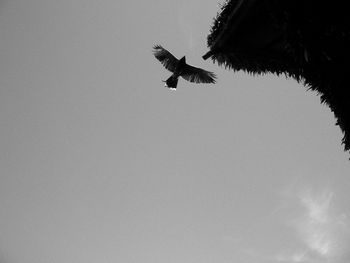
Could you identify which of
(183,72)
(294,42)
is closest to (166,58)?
(183,72)

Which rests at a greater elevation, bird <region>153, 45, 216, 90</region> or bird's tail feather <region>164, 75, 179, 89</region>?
bird <region>153, 45, 216, 90</region>

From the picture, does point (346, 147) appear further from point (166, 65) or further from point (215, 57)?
→ point (166, 65)

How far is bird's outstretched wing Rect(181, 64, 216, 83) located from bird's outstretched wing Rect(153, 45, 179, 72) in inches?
12.5

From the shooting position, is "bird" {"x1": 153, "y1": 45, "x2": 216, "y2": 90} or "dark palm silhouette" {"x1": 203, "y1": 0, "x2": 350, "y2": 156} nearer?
"dark palm silhouette" {"x1": 203, "y1": 0, "x2": 350, "y2": 156}

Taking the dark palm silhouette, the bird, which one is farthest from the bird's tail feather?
the dark palm silhouette

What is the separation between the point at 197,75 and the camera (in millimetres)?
7359

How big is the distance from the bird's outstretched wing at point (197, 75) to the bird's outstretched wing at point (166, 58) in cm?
32

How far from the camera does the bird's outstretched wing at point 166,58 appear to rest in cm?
753

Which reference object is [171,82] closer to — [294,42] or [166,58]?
[166,58]

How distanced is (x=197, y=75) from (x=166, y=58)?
2.96 feet

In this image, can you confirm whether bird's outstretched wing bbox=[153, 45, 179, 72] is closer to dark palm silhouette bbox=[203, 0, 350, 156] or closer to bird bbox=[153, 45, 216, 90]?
bird bbox=[153, 45, 216, 90]

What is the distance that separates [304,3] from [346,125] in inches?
73.8

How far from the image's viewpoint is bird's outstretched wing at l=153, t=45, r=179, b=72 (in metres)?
7.53

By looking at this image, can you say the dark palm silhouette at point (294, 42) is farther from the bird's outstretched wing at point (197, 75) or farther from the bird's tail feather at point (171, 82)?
the bird's tail feather at point (171, 82)
